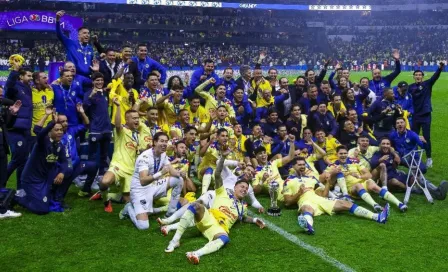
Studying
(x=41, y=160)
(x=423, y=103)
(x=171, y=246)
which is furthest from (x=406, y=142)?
(x=41, y=160)

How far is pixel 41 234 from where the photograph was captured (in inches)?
289

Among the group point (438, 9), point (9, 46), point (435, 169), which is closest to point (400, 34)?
point (438, 9)

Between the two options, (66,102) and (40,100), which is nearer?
(66,102)

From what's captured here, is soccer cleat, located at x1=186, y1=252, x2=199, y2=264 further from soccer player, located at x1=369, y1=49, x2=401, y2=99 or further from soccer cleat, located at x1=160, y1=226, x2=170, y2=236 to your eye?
soccer player, located at x1=369, y1=49, x2=401, y2=99

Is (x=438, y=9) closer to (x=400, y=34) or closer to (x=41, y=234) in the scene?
(x=400, y=34)

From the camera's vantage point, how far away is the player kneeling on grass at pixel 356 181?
8.66m

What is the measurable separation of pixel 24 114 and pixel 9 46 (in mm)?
38204

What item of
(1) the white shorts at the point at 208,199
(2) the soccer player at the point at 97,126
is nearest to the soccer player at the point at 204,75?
(2) the soccer player at the point at 97,126

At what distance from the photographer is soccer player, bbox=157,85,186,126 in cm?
1041

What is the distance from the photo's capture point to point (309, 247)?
6.84 meters

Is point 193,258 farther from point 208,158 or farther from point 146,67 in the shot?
point 146,67

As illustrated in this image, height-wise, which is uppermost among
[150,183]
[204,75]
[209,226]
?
[204,75]

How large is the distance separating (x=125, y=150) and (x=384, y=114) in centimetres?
592

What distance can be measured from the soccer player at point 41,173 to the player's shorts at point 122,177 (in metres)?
0.81
